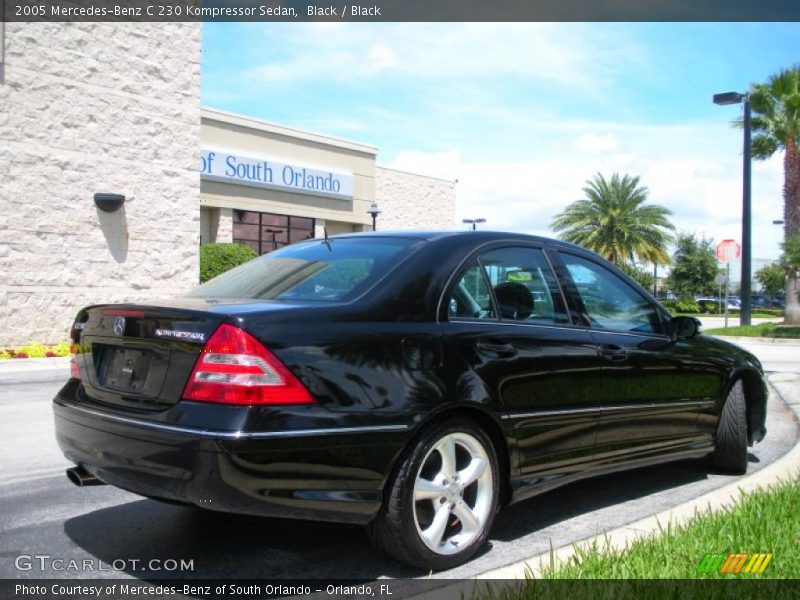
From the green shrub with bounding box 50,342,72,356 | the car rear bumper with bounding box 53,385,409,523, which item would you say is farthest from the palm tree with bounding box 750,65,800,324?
the car rear bumper with bounding box 53,385,409,523

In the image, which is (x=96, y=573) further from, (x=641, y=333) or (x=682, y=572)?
(x=641, y=333)

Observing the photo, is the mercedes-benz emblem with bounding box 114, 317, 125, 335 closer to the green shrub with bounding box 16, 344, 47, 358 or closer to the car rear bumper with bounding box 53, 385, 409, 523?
the car rear bumper with bounding box 53, 385, 409, 523

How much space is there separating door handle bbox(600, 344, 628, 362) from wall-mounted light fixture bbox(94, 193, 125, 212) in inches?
493

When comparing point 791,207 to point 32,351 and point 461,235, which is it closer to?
point 32,351

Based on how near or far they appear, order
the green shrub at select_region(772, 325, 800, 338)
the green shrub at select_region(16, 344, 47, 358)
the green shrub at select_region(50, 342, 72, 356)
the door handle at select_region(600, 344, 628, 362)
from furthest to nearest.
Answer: the green shrub at select_region(772, 325, 800, 338), the green shrub at select_region(50, 342, 72, 356), the green shrub at select_region(16, 344, 47, 358), the door handle at select_region(600, 344, 628, 362)

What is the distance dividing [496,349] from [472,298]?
0.29m

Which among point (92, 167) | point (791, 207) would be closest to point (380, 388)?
point (92, 167)

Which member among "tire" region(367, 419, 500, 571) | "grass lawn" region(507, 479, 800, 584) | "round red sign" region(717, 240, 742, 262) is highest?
"round red sign" region(717, 240, 742, 262)

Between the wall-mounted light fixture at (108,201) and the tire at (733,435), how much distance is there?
40.7 feet

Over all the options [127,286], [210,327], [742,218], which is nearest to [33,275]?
[127,286]

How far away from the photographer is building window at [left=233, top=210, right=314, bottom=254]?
2911 cm

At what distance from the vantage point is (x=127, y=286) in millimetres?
15938

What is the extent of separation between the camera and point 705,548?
12.2 ft

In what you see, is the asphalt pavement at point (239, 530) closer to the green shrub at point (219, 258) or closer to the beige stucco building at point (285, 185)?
the green shrub at point (219, 258)
